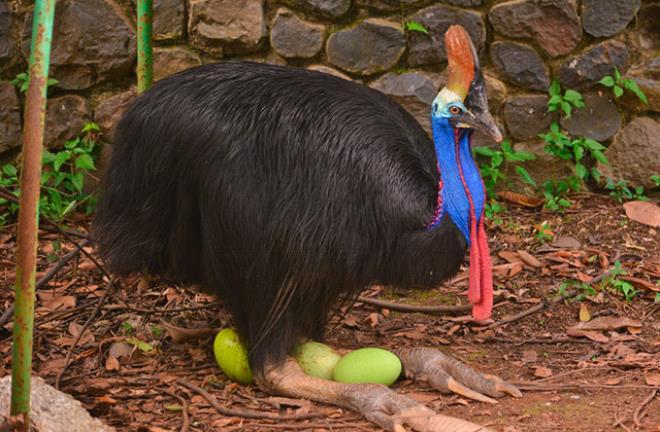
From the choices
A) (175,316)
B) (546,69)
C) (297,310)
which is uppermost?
(546,69)

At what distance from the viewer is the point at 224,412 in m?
2.63

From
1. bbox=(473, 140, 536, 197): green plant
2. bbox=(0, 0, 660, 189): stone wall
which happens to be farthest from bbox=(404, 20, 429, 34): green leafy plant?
bbox=(473, 140, 536, 197): green plant

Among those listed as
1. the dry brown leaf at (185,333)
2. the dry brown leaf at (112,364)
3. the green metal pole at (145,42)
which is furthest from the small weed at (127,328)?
the green metal pole at (145,42)

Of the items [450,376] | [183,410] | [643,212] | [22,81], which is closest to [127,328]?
[183,410]

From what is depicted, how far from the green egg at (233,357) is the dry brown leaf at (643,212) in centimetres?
185

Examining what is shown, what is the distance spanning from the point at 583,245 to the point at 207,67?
1.72 meters

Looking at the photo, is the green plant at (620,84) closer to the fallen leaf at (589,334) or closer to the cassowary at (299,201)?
the fallen leaf at (589,334)

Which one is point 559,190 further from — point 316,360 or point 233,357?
point 233,357

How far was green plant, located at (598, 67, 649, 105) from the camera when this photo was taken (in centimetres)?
406

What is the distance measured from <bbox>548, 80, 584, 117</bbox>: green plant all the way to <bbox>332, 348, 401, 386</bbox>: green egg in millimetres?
1659

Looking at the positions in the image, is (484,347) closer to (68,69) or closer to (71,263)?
(71,263)

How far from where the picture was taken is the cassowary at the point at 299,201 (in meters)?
2.65

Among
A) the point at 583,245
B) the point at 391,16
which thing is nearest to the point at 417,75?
the point at 391,16

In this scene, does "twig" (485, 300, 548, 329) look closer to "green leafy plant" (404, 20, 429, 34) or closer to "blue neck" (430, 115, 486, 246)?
"blue neck" (430, 115, 486, 246)
